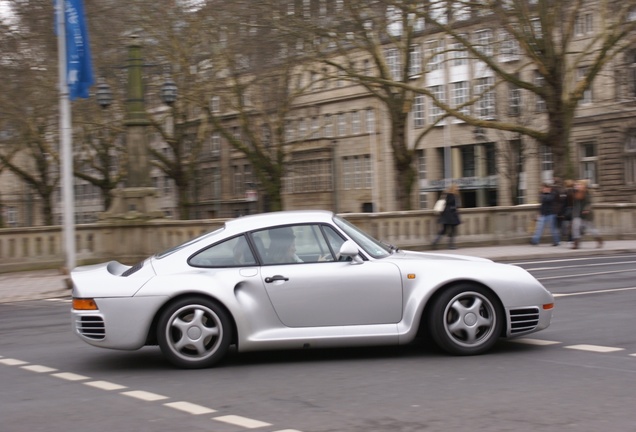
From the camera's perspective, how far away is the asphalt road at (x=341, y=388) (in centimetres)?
623

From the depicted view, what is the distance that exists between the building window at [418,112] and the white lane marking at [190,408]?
64999 millimetres

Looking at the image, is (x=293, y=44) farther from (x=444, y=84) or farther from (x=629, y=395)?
(x=444, y=84)

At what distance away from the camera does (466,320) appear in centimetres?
838

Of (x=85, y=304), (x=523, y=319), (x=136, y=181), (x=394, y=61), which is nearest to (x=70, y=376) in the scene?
(x=85, y=304)

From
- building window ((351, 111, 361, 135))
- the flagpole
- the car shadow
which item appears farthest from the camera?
building window ((351, 111, 361, 135))

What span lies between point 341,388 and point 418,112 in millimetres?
65130

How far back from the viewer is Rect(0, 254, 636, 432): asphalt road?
623 cm

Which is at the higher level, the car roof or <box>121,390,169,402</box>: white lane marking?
the car roof

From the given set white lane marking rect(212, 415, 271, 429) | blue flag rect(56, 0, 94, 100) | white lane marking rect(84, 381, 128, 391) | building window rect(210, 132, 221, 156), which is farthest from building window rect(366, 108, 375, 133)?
white lane marking rect(212, 415, 271, 429)

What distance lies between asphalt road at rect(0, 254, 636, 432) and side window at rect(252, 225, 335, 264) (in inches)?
35.1

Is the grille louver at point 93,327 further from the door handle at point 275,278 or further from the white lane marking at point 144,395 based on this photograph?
the door handle at point 275,278

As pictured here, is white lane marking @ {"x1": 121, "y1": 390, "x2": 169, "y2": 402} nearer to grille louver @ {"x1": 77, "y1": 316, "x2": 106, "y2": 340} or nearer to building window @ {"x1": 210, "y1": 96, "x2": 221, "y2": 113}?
grille louver @ {"x1": 77, "y1": 316, "x2": 106, "y2": 340}

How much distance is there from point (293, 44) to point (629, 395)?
26968mm

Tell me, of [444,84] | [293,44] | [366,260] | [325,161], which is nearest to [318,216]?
[366,260]
